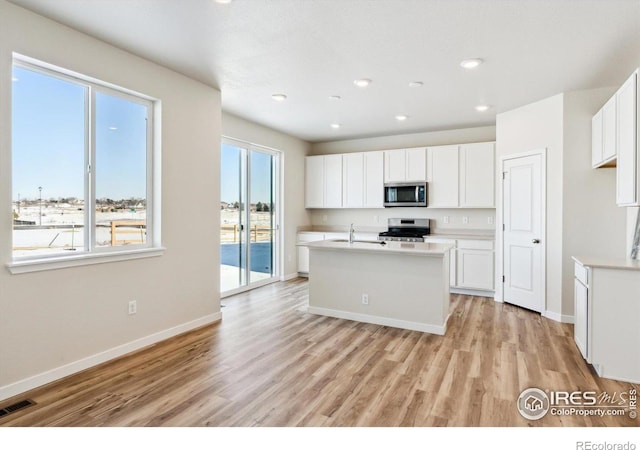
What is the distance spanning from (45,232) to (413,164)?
5144mm

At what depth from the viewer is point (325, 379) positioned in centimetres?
274

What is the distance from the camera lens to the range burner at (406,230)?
19.9ft

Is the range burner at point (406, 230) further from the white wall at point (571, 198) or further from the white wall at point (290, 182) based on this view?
the white wall at point (571, 198)

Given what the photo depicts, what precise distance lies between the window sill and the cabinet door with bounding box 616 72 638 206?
4.13 metres

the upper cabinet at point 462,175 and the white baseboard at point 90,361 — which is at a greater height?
the upper cabinet at point 462,175

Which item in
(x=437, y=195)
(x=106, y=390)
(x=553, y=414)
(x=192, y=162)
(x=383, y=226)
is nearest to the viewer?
(x=553, y=414)

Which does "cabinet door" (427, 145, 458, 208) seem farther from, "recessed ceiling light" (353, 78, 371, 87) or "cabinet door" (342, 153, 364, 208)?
"recessed ceiling light" (353, 78, 371, 87)

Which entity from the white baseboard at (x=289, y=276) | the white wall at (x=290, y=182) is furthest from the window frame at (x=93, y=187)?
the white baseboard at (x=289, y=276)

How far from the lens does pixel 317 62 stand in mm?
3424

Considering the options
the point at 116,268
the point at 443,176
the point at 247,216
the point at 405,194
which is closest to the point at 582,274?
the point at 443,176

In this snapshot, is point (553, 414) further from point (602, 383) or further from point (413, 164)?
point (413, 164)

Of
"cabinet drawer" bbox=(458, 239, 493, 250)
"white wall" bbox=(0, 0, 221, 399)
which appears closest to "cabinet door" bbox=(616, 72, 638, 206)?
"cabinet drawer" bbox=(458, 239, 493, 250)

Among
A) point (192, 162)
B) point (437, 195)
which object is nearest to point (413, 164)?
point (437, 195)

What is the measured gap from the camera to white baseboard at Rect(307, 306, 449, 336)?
12.5ft
